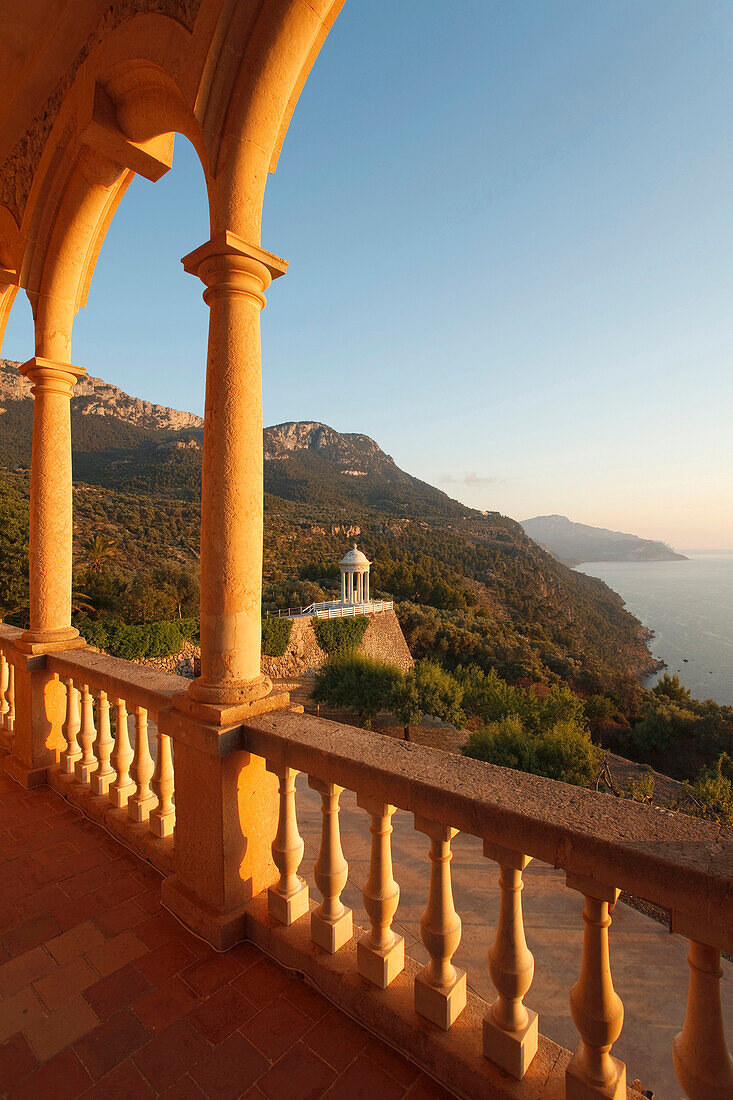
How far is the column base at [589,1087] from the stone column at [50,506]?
4394 millimetres

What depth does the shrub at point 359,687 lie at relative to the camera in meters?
23.1

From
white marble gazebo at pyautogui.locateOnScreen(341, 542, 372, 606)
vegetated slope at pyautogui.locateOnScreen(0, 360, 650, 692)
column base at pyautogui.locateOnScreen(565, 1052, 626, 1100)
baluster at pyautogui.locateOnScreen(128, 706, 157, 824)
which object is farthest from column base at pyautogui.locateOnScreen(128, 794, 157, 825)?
vegetated slope at pyautogui.locateOnScreen(0, 360, 650, 692)

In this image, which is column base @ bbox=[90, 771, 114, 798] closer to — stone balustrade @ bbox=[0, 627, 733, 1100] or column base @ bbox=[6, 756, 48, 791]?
column base @ bbox=[6, 756, 48, 791]

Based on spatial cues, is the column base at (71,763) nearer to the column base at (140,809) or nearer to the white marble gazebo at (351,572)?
the column base at (140,809)

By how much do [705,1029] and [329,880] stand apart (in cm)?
141

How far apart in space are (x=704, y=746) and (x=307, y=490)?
59.4m

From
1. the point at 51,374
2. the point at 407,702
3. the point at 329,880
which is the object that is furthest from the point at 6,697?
the point at 407,702

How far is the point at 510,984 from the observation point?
1626 mm

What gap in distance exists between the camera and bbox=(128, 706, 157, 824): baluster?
3324 mm

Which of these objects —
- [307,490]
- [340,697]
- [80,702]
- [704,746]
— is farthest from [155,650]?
[307,490]

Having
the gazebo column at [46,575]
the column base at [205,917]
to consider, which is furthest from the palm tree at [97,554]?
the column base at [205,917]

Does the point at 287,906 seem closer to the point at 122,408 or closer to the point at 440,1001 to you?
the point at 440,1001

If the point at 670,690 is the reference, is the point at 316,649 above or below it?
above

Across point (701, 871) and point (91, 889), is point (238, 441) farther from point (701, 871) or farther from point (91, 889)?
point (91, 889)
